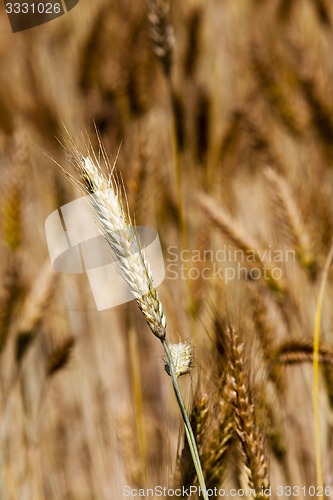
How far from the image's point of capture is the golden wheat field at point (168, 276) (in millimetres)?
524

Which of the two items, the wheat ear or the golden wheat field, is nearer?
the wheat ear

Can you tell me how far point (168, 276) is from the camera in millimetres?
1040

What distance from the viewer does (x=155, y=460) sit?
0.72 meters

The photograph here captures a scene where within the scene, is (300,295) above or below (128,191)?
below

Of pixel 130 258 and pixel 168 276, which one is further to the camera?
pixel 168 276

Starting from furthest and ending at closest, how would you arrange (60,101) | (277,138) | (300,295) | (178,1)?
(178,1) → (277,138) → (60,101) → (300,295)

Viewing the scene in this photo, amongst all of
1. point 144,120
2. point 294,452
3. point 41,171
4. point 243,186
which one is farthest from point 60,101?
point 294,452

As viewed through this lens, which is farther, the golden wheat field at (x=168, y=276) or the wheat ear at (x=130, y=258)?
the golden wheat field at (x=168, y=276)

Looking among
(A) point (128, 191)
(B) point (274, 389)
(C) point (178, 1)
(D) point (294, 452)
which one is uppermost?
(C) point (178, 1)

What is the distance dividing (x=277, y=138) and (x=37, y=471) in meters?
0.94

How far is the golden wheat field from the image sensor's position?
524mm

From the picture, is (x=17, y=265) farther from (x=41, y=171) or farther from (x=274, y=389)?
(x=41, y=171)

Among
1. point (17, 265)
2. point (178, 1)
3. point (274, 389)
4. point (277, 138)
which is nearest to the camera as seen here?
point (274, 389)

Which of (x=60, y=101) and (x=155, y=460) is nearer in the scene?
(x=155, y=460)
